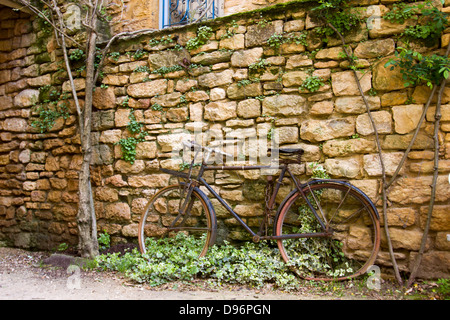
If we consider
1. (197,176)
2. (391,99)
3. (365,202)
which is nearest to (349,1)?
(391,99)

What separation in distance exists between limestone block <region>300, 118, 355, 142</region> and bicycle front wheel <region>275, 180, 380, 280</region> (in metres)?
0.46

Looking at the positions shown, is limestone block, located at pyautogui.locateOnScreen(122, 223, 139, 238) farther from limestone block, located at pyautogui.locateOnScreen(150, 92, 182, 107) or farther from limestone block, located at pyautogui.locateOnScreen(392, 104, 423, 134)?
limestone block, located at pyautogui.locateOnScreen(392, 104, 423, 134)

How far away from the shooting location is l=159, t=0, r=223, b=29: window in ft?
14.6

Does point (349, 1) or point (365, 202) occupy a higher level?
point (349, 1)

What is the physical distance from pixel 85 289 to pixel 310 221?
1.98 meters

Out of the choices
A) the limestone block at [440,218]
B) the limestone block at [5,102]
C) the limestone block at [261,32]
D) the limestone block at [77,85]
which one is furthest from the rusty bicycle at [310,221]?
the limestone block at [5,102]

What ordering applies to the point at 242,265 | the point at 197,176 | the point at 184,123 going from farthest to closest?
the point at 184,123 < the point at 197,176 < the point at 242,265

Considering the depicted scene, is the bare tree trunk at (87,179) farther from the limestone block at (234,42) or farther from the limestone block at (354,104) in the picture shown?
the limestone block at (354,104)

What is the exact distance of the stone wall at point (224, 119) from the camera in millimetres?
2912

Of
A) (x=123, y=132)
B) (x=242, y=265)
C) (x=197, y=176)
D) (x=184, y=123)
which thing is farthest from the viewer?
(x=123, y=132)

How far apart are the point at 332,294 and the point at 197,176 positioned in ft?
5.26

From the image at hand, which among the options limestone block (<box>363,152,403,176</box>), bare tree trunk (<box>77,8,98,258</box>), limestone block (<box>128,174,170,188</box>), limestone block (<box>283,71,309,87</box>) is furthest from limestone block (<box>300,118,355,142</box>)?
bare tree trunk (<box>77,8,98,258</box>)

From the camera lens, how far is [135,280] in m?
3.02

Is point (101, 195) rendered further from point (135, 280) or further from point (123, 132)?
point (135, 280)
